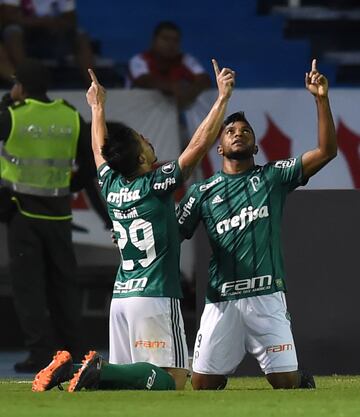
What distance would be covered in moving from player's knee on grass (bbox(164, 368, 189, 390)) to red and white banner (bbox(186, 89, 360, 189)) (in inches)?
189

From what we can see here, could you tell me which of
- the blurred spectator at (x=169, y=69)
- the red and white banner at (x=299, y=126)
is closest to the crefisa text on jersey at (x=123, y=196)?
the red and white banner at (x=299, y=126)

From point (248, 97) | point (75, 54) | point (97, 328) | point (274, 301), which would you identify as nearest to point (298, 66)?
point (248, 97)

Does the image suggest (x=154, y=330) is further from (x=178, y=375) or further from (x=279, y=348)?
(x=279, y=348)

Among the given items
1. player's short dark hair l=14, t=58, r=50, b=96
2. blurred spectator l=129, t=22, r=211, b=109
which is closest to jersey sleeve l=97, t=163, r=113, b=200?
player's short dark hair l=14, t=58, r=50, b=96

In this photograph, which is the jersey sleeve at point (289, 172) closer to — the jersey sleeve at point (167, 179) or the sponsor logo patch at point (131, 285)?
the jersey sleeve at point (167, 179)

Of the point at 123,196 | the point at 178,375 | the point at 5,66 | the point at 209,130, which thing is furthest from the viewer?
the point at 5,66

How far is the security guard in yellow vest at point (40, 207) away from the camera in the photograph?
12.5m

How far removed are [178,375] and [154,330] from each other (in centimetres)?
30

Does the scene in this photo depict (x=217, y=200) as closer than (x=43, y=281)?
Yes

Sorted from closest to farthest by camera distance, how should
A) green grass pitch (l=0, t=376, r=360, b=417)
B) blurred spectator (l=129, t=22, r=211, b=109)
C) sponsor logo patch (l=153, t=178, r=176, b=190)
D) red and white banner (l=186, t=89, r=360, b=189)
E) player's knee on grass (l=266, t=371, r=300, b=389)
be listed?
green grass pitch (l=0, t=376, r=360, b=417)
sponsor logo patch (l=153, t=178, r=176, b=190)
player's knee on grass (l=266, t=371, r=300, b=389)
red and white banner (l=186, t=89, r=360, b=189)
blurred spectator (l=129, t=22, r=211, b=109)

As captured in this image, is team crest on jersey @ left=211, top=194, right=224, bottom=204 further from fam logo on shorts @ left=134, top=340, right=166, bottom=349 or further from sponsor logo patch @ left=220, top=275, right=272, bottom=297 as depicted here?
fam logo on shorts @ left=134, top=340, right=166, bottom=349

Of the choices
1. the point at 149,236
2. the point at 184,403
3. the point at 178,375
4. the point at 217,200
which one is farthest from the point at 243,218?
the point at 184,403

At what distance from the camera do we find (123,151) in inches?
374

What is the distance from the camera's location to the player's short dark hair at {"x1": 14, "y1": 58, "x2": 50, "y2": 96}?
40.7 ft
